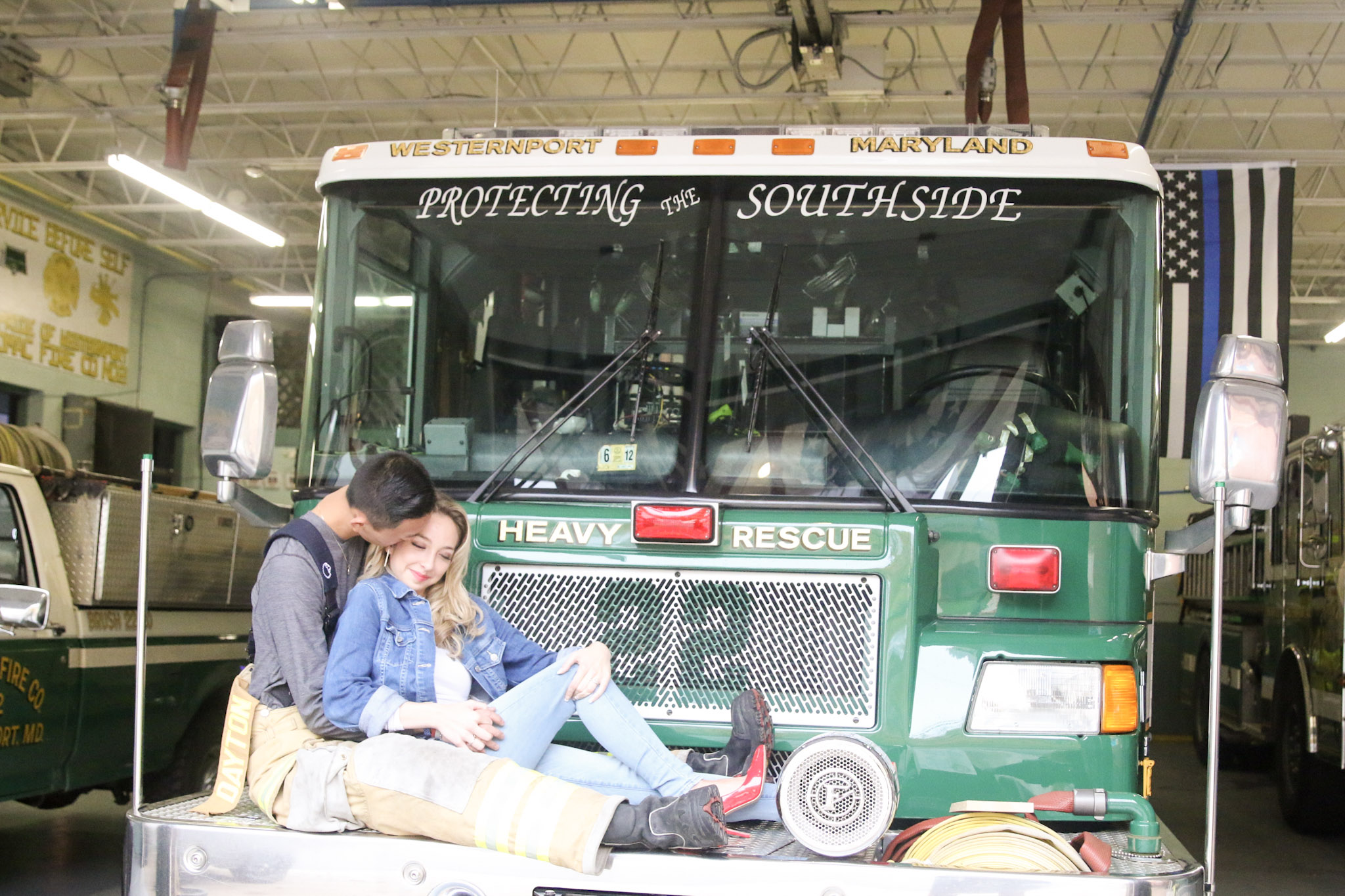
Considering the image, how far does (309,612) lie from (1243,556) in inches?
389

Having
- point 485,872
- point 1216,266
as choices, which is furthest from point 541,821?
point 1216,266

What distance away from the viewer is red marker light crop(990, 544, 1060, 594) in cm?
400

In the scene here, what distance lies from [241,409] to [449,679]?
1038mm

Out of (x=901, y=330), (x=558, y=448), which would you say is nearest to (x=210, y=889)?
(x=558, y=448)

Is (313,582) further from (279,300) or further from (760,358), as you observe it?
(279,300)

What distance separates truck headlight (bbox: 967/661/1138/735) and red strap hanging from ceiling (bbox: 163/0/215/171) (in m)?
10.8

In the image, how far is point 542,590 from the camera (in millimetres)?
4168

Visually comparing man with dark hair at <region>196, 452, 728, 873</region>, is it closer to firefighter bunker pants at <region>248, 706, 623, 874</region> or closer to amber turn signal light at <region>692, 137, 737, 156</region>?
firefighter bunker pants at <region>248, 706, 623, 874</region>

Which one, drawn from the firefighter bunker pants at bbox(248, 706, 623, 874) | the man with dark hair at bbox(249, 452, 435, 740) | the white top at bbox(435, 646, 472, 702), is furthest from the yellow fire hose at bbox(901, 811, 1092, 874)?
the man with dark hair at bbox(249, 452, 435, 740)

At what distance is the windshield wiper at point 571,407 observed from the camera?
4.30 m

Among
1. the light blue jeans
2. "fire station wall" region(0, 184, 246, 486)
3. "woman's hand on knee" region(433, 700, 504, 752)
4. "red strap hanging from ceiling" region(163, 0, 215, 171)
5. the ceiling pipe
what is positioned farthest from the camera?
"fire station wall" region(0, 184, 246, 486)

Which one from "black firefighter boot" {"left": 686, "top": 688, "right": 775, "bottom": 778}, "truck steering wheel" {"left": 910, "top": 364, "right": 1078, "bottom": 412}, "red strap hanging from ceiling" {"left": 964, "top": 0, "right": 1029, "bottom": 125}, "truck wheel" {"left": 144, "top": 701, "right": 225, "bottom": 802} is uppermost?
"red strap hanging from ceiling" {"left": 964, "top": 0, "right": 1029, "bottom": 125}

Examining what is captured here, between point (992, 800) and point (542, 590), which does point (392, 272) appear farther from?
point (992, 800)

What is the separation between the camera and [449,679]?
149 inches
